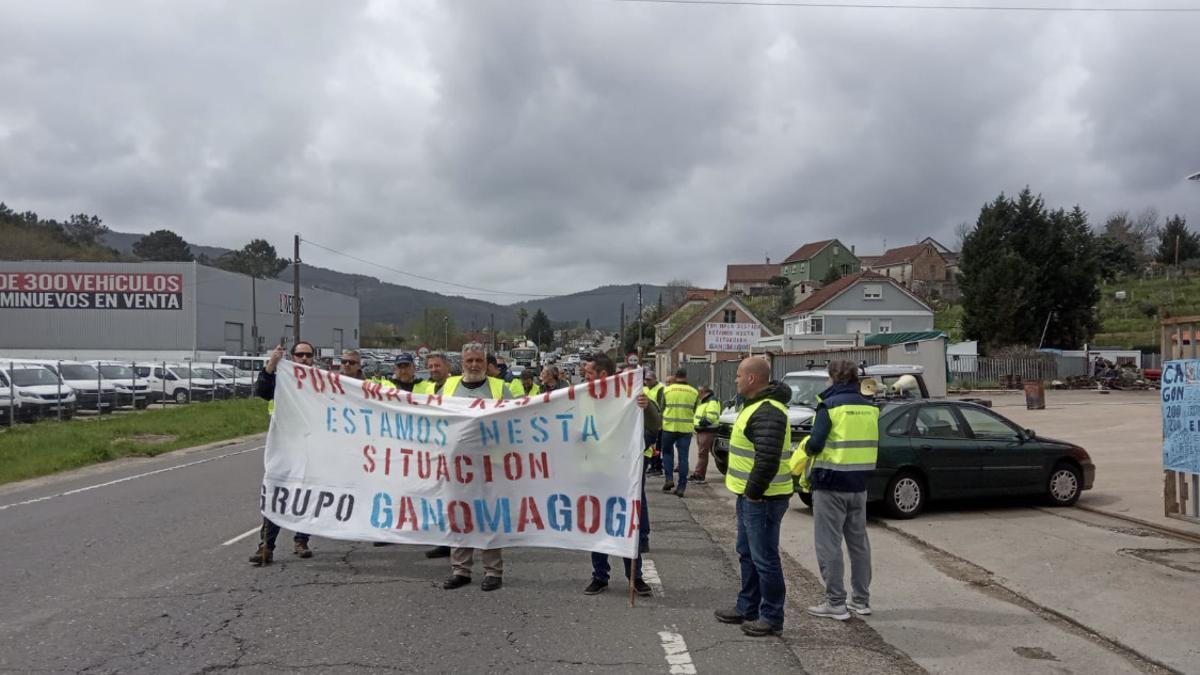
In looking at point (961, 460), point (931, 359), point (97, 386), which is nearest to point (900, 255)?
point (931, 359)

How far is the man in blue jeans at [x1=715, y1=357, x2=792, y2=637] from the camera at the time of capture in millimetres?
5539

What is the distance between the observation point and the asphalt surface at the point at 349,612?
5.13 metres

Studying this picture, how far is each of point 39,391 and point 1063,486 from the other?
25.9 meters

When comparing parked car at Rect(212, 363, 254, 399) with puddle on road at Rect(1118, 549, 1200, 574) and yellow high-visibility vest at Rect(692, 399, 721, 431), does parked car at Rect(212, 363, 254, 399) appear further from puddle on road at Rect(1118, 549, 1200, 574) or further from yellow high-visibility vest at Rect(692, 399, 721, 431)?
puddle on road at Rect(1118, 549, 1200, 574)

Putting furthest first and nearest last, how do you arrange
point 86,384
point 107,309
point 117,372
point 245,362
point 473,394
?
point 107,309
point 245,362
point 117,372
point 86,384
point 473,394

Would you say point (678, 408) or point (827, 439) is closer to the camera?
point (827, 439)

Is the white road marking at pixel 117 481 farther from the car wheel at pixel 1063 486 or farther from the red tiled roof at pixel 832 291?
the red tiled roof at pixel 832 291

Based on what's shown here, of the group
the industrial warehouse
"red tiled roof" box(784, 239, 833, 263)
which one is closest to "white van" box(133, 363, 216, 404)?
the industrial warehouse

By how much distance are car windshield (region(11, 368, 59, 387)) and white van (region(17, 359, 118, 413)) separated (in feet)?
0.94

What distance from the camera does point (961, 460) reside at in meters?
10.7

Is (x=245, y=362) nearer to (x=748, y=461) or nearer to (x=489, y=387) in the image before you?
(x=489, y=387)

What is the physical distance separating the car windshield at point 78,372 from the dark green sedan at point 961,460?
1050 inches

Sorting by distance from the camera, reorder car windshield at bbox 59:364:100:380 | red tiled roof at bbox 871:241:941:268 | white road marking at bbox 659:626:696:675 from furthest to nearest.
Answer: red tiled roof at bbox 871:241:941:268
car windshield at bbox 59:364:100:380
white road marking at bbox 659:626:696:675

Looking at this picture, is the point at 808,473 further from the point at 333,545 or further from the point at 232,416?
the point at 232,416
